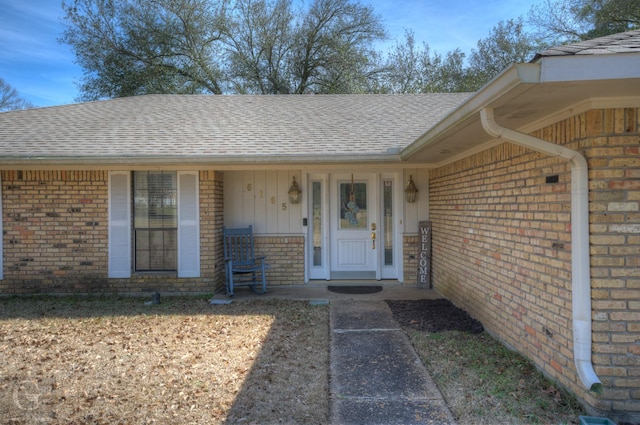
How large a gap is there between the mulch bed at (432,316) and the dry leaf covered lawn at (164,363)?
3.52 ft

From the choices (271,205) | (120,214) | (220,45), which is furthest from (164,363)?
(220,45)

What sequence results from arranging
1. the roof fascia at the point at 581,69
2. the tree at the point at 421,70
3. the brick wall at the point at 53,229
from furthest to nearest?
the tree at the point at 421,70
the brick wall at the point at 53,229
the roof fascia at the point at 581,69

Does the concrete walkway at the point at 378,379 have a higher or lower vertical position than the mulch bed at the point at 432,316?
lower

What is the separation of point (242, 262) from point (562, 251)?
4940 mm

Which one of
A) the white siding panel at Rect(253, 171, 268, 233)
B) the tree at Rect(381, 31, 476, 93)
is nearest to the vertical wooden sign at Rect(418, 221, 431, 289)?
the white siding panel at Rect(253, 171, 268, 233)

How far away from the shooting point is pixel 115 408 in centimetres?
307

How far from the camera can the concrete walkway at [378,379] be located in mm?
2928

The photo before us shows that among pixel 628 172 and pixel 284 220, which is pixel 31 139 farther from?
pixel 628 172

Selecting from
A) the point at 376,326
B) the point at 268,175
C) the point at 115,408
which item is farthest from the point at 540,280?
the point at 268,175

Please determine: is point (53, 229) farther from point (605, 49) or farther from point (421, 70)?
point (421, 70)

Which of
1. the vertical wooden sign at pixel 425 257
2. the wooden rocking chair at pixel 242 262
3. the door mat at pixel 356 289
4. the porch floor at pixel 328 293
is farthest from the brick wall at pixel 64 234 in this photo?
the vertical wooden sign at pixel 425 257

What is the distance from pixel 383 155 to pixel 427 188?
167 centimetres

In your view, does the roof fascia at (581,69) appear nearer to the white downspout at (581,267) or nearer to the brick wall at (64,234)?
the white downspout at (581,267)

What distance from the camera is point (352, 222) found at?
7.52 meters
